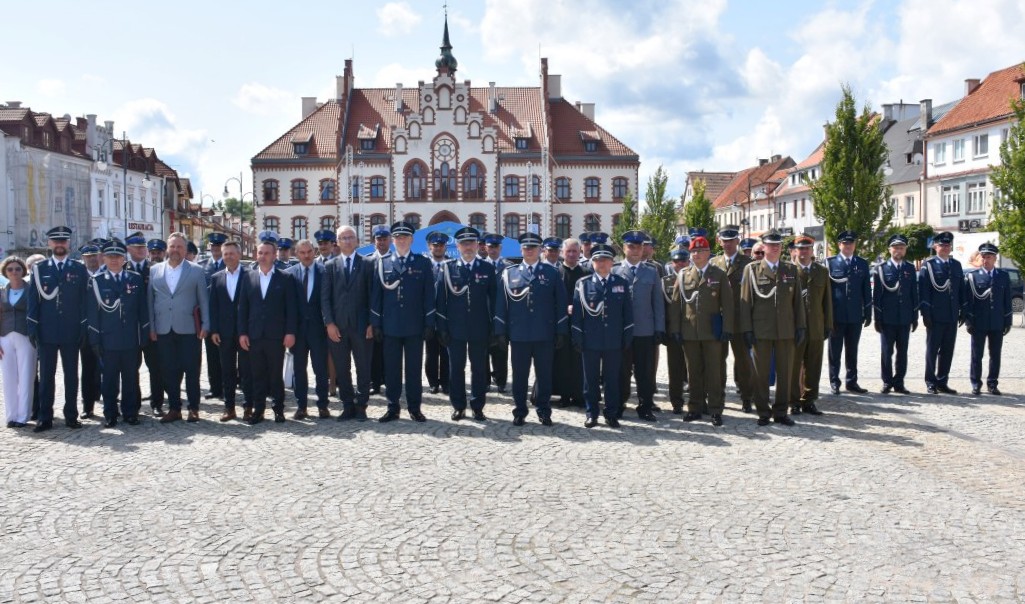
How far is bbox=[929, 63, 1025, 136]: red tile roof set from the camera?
1745 inches

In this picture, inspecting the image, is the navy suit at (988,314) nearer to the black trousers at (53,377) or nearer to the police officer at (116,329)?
the police officer at (116,329)

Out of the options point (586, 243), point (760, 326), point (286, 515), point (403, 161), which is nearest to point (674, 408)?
point (760, 326)

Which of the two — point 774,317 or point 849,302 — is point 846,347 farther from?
point 774,317

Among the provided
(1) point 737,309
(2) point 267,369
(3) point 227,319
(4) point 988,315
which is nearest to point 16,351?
(3) point 227,319

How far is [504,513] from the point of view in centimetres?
612

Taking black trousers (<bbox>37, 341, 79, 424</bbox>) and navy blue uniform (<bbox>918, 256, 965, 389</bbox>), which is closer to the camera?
black trousers (<bbox>37, 341, 79, 424</bbox>)

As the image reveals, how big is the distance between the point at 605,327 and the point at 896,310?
4.64 meters

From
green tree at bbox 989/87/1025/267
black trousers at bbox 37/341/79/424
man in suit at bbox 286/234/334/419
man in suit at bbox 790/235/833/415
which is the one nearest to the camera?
black trousers at bbox 37/341/79/424

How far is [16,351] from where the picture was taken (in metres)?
9.70

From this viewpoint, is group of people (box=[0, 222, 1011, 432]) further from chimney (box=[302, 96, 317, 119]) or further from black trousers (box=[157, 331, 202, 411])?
chimney (box=[302, 96, 317, 119])

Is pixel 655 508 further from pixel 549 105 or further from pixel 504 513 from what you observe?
pixel 549 105

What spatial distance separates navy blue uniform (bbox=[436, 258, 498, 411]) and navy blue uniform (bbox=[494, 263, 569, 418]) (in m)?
0.28

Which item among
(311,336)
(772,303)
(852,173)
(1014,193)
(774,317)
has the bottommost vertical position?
(311,336)

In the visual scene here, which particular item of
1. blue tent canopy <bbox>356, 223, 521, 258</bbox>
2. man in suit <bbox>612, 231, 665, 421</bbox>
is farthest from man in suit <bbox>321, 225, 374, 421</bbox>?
blue tent canopy <bbox>356, 223, 521, 258</bbox>
